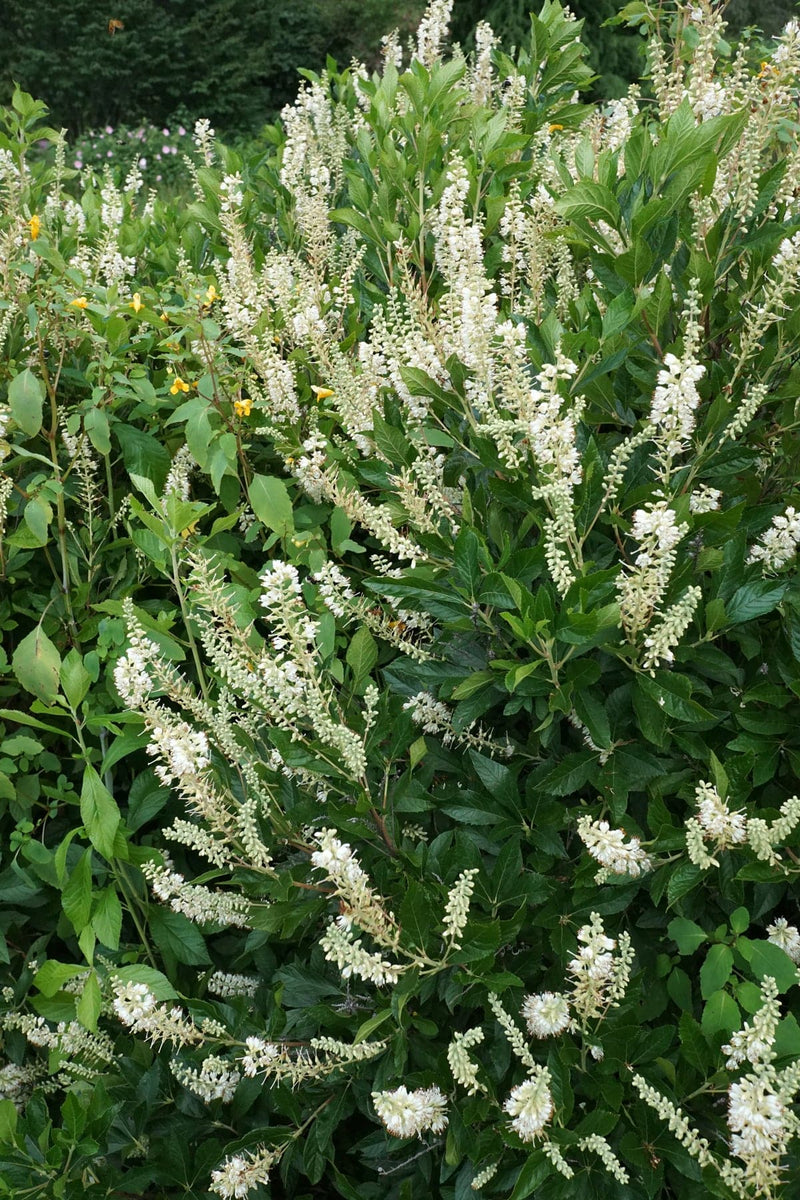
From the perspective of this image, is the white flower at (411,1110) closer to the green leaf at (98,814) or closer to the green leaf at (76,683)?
the green leaf at (98,814)

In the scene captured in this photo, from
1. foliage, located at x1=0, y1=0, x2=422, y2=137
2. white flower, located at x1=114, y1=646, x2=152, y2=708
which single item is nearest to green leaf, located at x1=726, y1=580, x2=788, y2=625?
white flower, located at x1=114, y1=646, x2=152, y2=708

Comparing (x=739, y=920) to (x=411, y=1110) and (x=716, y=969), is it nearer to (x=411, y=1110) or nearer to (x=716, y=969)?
(x=716, y=969)

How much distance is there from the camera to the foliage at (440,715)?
1834mm

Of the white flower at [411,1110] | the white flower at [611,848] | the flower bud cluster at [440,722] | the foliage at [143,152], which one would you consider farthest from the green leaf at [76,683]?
the foliage at [143,152]

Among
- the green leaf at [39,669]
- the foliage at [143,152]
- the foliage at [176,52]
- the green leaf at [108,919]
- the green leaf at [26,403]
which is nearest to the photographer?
the green leaf at [108,919]

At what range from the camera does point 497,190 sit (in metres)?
A: 2.96

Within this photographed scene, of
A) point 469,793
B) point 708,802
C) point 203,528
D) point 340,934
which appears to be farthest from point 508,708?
point 203,528

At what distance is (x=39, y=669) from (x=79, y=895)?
0.54m

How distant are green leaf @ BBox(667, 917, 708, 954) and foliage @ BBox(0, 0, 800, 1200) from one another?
0.01 meters

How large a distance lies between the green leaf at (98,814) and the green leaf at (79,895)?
0.06 metres

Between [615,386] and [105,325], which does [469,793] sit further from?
[105,325]

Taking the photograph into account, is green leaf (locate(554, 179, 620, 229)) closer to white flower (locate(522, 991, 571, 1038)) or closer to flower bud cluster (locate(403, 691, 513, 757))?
flower bud cluster (locate(403, 691, 513, 757))

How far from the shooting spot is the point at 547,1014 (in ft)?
5.91

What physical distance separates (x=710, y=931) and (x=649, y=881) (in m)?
0.14
